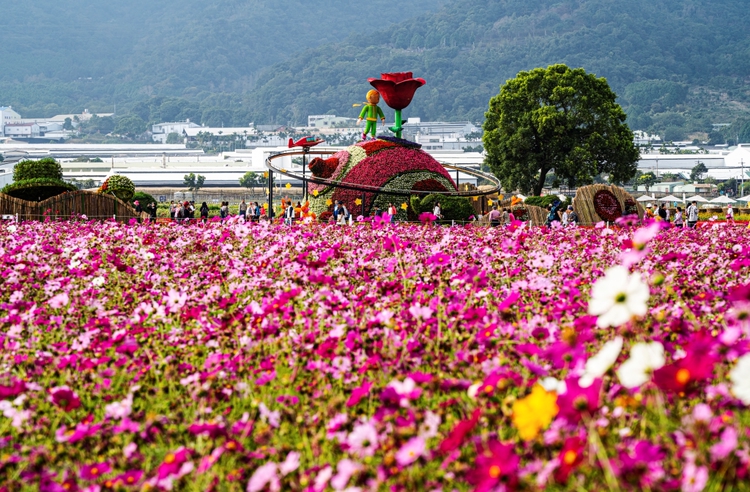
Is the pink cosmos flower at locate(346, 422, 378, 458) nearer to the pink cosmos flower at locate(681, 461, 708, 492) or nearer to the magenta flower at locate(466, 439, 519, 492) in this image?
the magenta flower at locate(466, 439, 519, 492)

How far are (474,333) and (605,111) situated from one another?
36.3m

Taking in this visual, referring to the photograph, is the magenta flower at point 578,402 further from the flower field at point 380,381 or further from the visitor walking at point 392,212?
the visitor walking at point 392,212

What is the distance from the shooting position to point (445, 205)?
22594mm

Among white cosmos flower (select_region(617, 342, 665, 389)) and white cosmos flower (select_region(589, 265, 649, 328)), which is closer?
white cosmos flower (select_region(617, 342, 665, 389))

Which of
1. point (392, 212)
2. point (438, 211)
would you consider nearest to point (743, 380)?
point (392, 212)

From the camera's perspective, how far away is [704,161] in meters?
130

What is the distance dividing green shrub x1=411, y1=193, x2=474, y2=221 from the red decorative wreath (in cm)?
452

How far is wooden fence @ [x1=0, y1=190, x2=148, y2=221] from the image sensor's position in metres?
21.3

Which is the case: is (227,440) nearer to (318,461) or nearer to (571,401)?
(318,461)

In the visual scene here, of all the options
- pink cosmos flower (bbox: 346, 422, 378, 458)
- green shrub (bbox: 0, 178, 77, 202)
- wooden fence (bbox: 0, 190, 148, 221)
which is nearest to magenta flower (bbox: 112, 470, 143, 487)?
pink cosmos flower (bbox: 346, 422, 378, 458)

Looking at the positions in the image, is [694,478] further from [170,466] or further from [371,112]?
[371,112]

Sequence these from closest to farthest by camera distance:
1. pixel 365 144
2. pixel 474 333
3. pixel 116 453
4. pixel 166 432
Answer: pixel 116 453, pixel 166 432, pixel 474 333, pixel 365 144

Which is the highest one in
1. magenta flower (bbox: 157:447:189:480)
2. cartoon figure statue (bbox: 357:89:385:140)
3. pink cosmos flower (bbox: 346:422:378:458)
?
cartoon figure statue (bbox: 357:89:385:140)

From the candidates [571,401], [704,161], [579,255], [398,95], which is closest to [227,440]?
[571,401]
